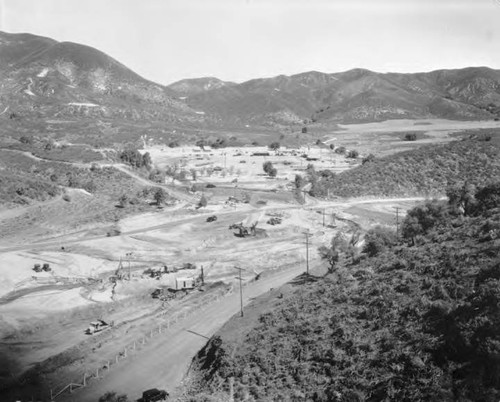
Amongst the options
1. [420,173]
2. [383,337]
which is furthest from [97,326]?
[420,173]

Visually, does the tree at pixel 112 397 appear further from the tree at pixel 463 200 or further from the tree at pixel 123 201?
the tree at pixel 123 201

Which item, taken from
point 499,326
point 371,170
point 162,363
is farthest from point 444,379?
point 371,170

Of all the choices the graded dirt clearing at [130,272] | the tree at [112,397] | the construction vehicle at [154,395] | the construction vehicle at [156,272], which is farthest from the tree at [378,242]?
the tree at [112,397]

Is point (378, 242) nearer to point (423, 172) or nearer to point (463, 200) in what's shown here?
point (463, 200)

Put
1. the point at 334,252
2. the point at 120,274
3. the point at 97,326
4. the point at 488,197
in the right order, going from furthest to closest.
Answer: the point at 120,274, the point at 488,197, the point at 334,252, the point at 97,326

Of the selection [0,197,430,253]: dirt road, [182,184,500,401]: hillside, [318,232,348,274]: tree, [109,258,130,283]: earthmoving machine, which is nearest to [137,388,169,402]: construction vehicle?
[182,184,500,401]: hillside

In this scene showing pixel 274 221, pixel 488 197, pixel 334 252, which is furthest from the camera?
pixel 274 221

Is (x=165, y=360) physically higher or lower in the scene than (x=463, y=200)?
lower

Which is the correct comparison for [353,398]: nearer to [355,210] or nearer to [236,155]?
[355,210]

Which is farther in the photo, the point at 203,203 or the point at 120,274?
the point at 203,203
